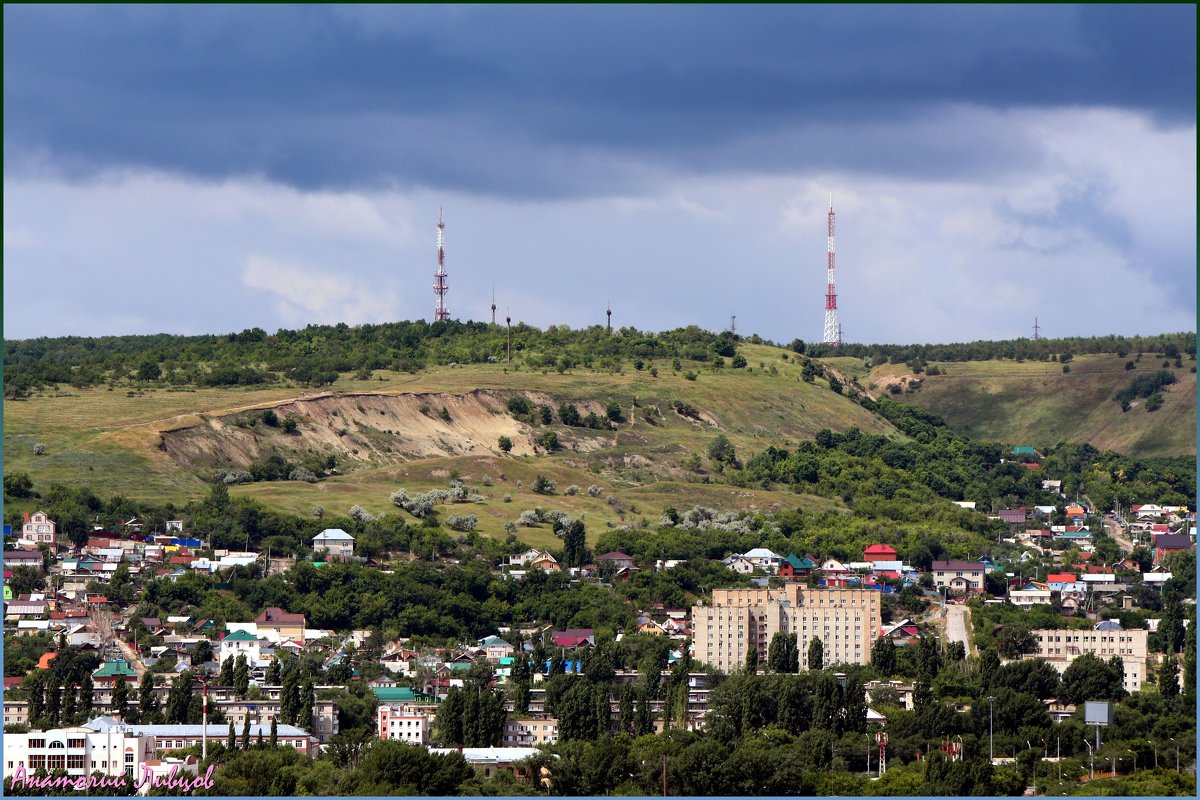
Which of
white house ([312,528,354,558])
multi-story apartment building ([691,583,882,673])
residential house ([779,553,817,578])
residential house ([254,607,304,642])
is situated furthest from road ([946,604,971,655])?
white house ([312,528,354,558])

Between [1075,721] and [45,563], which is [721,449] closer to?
[45,563]

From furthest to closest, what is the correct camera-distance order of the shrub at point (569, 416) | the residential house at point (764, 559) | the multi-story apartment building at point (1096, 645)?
the shrub at point (569, 416)
the residential house at point (764, 559)
the multi-story apartment building at point (1096, 645)

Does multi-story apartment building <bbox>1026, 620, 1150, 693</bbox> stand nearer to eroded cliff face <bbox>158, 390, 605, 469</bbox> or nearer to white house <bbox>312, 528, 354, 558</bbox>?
white house <bbox>312, 528, 354, 558</bbox>

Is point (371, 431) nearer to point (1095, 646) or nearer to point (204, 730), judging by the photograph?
point (1095, 646)

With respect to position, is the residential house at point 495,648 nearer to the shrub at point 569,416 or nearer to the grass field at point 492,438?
the grass field at point 492,438

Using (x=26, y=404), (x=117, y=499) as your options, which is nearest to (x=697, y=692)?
(x=117, y=499)

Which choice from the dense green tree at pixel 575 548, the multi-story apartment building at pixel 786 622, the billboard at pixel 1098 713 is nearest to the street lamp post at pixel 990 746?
the billboard at pixel 1098 713
